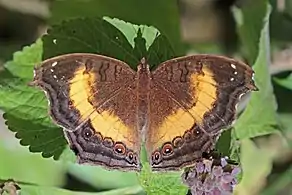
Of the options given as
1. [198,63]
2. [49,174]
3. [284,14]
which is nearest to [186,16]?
[284,14]

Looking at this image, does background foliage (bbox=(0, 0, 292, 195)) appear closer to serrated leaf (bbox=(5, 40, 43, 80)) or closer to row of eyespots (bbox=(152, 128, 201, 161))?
serrated leaf (bbox=(5, 40, 43, 80))

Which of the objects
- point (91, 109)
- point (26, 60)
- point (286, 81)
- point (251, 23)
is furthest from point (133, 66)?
point (286, 81)

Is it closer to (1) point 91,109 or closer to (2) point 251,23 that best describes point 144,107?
(1) point 91,109

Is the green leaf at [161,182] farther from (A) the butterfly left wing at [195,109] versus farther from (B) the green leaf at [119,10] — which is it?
(B) the green leaf at [119,10]

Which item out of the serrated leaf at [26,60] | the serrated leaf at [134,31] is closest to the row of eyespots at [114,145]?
the serrated leaf at [134,31]

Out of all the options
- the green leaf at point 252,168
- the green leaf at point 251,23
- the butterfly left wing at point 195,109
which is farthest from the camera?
the green leaf at point 252,168
